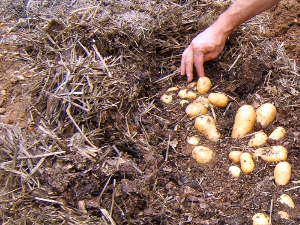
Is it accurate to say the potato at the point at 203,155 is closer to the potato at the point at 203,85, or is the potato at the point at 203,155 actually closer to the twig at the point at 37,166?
the potato at the point at 203,85

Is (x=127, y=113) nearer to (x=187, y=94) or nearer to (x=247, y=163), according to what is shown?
(x=187, y=94)

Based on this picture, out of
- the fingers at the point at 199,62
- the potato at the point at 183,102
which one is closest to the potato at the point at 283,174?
the potato at the point at 183,102

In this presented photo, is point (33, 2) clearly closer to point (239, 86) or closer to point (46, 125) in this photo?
point (46, 125)

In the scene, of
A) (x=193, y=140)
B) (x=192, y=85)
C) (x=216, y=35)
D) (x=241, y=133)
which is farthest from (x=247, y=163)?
(x=216, y=35)

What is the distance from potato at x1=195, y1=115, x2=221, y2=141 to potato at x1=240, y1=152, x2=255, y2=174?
0.21 metres

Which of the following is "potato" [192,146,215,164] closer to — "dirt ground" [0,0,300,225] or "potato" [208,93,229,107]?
"dirt ground" [0,0,300,225]

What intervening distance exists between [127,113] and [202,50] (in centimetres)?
53

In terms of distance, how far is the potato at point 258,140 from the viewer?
7.34ft

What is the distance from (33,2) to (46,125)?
1285mm

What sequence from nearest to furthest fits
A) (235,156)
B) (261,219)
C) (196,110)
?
(261,219) → (235,156) → (196,110)

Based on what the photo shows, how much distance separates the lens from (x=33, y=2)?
129 inches

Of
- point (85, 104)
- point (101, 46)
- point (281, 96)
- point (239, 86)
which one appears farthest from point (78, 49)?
point (281, 96)

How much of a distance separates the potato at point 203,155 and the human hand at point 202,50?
55 cm

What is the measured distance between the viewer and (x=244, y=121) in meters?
2.31
